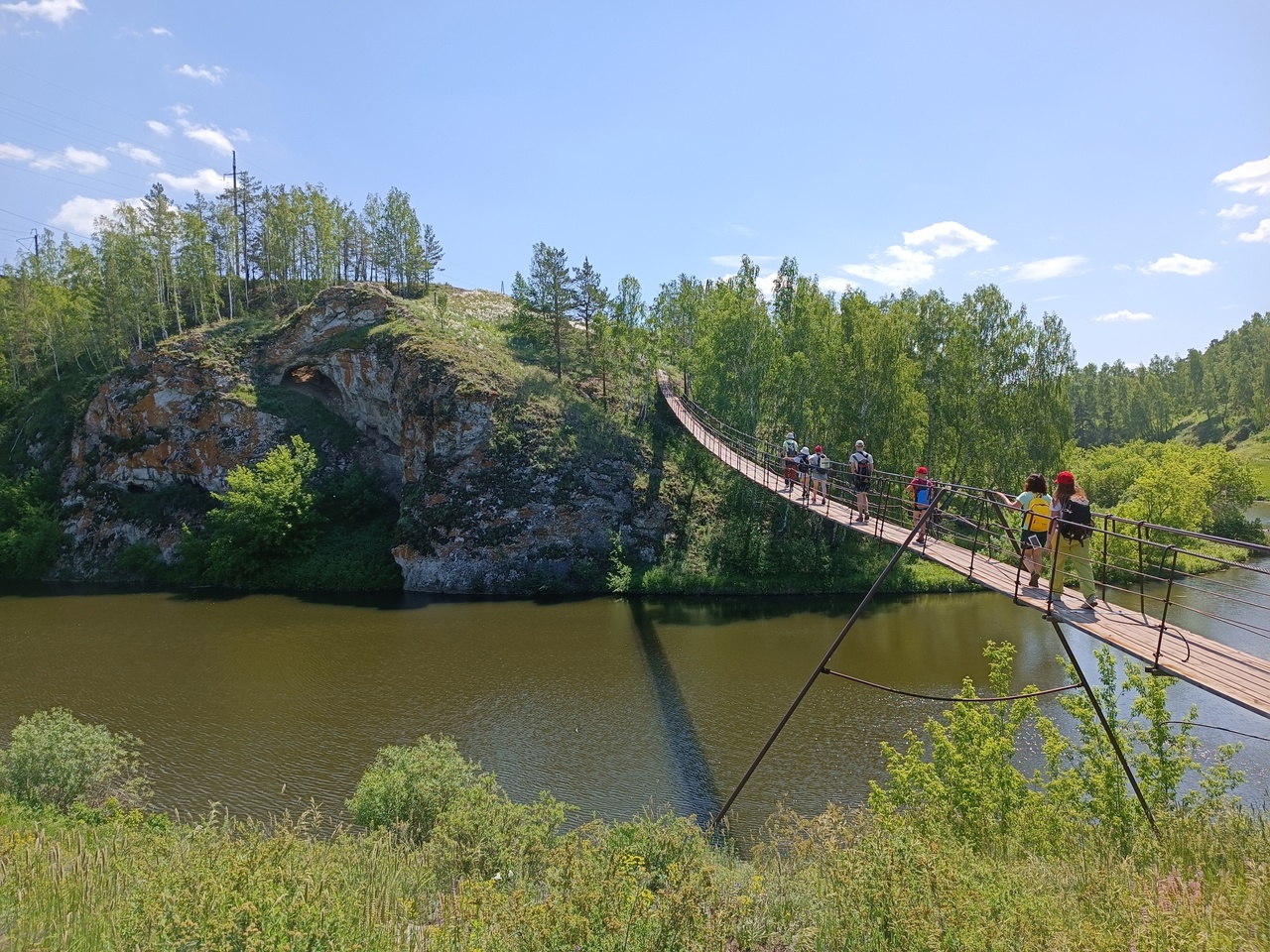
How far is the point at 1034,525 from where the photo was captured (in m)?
8.18

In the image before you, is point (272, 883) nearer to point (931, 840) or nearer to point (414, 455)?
point (931, 840)

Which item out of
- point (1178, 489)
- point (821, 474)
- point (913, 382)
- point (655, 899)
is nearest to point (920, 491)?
point (821, 474)

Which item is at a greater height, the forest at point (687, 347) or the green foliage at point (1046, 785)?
the forest at point (687, 347)

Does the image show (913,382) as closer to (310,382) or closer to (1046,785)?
(1046,785)

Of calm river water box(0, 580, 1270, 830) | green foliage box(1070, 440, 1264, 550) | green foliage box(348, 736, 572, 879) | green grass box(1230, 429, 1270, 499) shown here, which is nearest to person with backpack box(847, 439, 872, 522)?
calm river water box(0, 580, 1270, 830)

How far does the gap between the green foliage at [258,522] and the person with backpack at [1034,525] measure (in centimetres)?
2578

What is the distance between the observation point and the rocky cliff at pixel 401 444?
80.8 feet

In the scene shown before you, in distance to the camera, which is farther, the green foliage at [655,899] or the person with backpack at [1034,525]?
the person with backpack at [1034,525]

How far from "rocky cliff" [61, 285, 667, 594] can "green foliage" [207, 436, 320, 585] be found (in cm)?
278

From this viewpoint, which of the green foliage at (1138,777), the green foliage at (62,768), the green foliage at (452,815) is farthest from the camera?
the green foliage at (62,768)

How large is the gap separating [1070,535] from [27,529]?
122 ft

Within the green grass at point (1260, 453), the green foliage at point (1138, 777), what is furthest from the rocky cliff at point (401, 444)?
the green grass at point (1260, 453)

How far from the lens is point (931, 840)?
6434 mm

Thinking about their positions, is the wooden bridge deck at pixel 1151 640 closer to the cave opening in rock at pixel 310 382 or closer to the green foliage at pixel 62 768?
the green foliage at pixel 62 768
